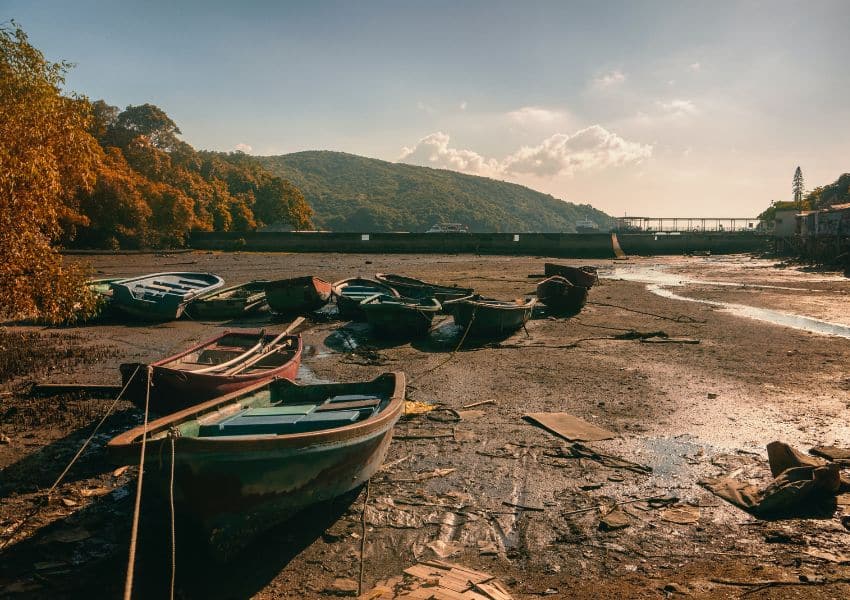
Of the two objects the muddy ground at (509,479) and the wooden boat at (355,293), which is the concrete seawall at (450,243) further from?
the muddy ground at (509,479)

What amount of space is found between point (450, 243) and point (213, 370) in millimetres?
53178

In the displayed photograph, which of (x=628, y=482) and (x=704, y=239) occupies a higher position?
(x=704, y=239)

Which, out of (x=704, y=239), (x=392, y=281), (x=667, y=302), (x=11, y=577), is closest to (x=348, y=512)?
(x=11, y=577)

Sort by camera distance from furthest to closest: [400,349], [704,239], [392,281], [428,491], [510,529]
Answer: [704,239], [392,281], [400,349], [428,491], [510,529]

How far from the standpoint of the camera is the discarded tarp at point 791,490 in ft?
21.4

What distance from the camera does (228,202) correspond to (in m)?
74.1

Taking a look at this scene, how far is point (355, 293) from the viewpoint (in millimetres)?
21141

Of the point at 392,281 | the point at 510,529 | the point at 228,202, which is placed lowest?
the point at 510,529

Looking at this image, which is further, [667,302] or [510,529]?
[667,302]

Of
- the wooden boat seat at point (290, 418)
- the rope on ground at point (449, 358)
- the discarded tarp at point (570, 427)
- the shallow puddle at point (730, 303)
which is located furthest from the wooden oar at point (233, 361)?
the shallow puddle at point (730, 303)

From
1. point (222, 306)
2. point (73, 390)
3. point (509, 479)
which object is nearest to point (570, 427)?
point (509, 479)

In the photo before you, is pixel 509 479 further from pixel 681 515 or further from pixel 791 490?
pixel 791 490

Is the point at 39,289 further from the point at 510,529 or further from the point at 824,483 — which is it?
the point at 824,483

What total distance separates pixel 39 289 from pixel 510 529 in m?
9.85
